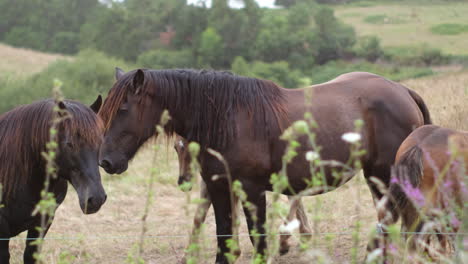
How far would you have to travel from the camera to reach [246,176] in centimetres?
482

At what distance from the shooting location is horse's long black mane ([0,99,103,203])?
412cm

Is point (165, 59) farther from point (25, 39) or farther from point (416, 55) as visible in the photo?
point (25, 39)

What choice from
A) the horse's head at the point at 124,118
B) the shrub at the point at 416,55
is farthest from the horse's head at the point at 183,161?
the shrub at the point at 416,55

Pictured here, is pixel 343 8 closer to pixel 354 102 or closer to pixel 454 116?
pixel 454 116

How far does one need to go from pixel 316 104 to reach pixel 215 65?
45.4 metres

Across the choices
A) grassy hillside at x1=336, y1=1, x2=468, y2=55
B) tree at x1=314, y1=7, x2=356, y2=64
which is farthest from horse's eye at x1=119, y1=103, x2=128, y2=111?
tree at x1=314, y1=7, x2=356, y2=64

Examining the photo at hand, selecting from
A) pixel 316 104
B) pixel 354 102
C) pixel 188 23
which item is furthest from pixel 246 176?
pixel 188 23

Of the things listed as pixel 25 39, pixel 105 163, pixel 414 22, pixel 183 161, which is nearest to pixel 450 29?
pixel 414 22

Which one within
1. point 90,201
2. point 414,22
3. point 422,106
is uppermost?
point 414,22

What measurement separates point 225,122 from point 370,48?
118 feet

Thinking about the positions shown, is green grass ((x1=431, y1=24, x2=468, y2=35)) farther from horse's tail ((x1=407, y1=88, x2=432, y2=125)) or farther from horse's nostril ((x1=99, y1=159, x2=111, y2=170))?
horse's nostril ((x1=99, y1=159, x2=111, y2=170))

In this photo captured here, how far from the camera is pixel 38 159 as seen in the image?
13.9 ft

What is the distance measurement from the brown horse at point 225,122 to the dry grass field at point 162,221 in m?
0.36

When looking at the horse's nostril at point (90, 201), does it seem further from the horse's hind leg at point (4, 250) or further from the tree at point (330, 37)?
the tree at point (330, 37)
